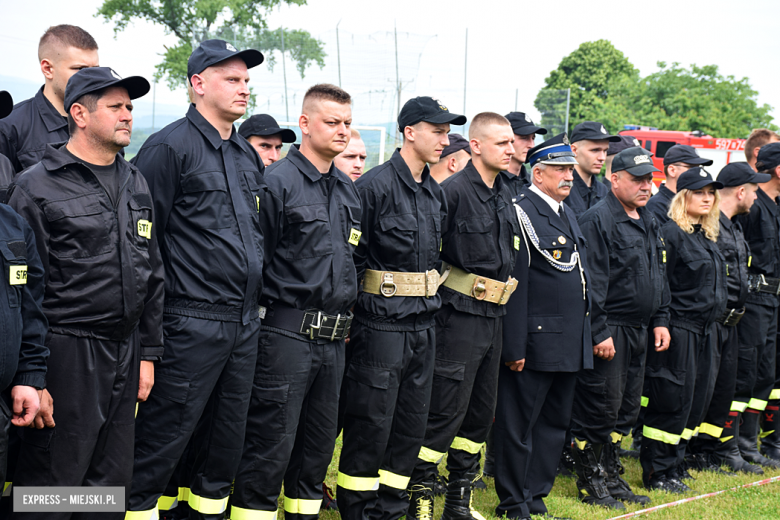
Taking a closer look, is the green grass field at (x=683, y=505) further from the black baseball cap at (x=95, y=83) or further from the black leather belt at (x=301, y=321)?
the black baseball cap at (x=95, y=83)

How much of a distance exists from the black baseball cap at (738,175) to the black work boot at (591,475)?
297 cm

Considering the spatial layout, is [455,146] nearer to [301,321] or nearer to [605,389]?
[605,389]

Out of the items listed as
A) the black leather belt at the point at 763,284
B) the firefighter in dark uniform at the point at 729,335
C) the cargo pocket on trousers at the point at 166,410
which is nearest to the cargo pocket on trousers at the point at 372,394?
the cargo pocket on trousers at the point at 166,410

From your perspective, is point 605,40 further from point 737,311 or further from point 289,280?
point 289,280

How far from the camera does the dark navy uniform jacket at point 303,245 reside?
154 inches

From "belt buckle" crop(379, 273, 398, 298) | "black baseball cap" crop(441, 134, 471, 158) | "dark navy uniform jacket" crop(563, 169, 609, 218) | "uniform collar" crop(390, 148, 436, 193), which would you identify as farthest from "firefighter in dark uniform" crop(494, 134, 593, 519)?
"black baseball cap" crop(441, 134, 471, 158)

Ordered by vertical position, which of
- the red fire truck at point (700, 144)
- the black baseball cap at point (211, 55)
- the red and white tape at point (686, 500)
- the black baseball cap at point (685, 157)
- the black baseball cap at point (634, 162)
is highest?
the red fire truck at point (700, 144)

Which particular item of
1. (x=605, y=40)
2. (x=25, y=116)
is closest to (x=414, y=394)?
(x=25, y=116)

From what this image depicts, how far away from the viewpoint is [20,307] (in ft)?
9.41

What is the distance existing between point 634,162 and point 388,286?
101 inches

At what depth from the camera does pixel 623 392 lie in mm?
5688

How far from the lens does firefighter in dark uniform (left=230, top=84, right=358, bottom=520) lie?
3832mm

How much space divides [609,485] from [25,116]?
16.4ft

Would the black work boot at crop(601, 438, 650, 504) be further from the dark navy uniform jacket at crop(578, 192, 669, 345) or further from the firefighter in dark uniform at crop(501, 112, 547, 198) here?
the firefighter in dark uniform at crop(501, 112, 547, 198)
